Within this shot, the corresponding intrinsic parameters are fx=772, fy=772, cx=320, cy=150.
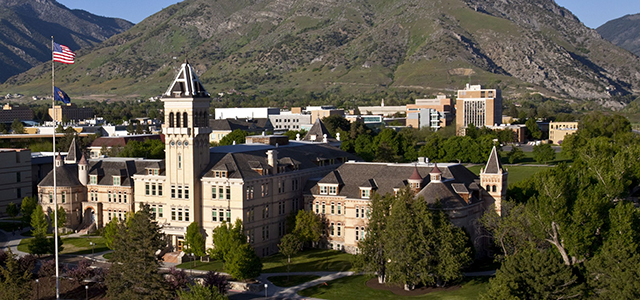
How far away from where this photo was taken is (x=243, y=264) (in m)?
70.6

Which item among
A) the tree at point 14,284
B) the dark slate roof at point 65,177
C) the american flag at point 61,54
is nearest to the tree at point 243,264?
the tree at point 14,284

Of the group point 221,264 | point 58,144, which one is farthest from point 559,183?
point 58,144

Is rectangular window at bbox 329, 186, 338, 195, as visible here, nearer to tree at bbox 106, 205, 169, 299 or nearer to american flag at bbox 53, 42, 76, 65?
tree at bbox 106, 205, 169, 299

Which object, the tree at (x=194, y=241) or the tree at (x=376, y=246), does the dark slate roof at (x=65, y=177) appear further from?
the tree at (x=376, y=246)

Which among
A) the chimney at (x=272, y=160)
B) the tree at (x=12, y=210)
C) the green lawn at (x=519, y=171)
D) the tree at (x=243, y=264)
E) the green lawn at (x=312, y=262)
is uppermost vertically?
the chimney at (x=272, y=160)

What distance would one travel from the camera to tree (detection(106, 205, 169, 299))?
210ft

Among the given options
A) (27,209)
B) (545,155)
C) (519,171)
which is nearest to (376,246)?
(27,209)

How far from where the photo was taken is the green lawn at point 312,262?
7862 centimetres

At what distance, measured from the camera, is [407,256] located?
69.4 metres

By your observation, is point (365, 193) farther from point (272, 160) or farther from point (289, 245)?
point (289, 245)

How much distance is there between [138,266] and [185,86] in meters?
24.4

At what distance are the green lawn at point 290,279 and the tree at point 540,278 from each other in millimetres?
19204

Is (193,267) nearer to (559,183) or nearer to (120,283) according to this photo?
(120,283)

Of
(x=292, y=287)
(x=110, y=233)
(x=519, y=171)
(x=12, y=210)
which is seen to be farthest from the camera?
(x=519, y=171)
